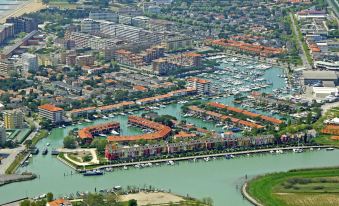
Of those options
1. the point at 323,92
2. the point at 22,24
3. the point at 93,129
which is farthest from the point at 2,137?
the point at 22,24

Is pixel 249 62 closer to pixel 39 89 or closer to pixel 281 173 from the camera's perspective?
pixel 39 89

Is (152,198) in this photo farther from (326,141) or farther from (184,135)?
(326,141)

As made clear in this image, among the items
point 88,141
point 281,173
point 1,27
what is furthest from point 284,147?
point 1,27

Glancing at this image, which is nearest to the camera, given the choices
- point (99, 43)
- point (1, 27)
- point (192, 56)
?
point (192, 56)

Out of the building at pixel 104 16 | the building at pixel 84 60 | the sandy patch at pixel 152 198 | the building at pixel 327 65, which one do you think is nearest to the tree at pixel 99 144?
the sandy patch at pixel 152 198

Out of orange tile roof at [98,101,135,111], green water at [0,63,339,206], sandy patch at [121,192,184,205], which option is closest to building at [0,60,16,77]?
orange tile roof at [98,101,135,111]

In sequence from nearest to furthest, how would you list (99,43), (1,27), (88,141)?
(88,141) < (99,43) < (1,27)

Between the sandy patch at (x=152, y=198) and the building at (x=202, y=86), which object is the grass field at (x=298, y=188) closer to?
the sandy patch at (x=152, y=198)
